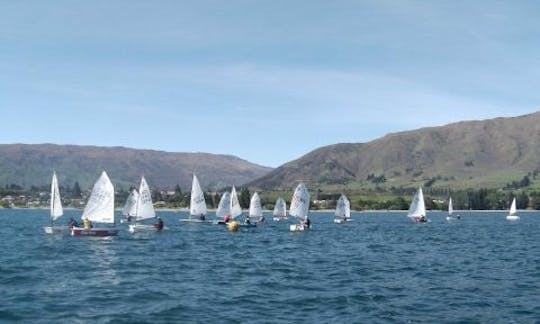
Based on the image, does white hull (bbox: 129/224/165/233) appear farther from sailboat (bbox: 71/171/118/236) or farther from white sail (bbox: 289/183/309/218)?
white sail (bbox: 289/183/309/218)

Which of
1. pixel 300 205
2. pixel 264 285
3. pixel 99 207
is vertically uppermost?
pixel 300 205

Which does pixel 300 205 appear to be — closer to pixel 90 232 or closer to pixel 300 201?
pixel 300 201

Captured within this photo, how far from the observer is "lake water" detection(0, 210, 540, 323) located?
1444 inches

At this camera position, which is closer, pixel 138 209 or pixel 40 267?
pixel 40 267

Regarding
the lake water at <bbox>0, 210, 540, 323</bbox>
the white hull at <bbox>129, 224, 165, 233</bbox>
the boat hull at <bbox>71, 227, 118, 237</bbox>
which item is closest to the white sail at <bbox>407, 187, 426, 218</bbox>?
the white hull at <bbox>129, 224, 165, 233</bbox>

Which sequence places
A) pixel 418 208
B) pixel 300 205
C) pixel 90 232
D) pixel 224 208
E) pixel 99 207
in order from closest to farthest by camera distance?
pixel 99 207
pixel 90 232
pixel 300 205
pixel 224 208
pixel 418 208

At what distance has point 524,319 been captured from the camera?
36.2 meters

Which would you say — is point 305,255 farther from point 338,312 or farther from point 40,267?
point 338,312

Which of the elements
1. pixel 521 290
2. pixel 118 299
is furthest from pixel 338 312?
pixel 521 290

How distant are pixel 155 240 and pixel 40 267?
36835mm

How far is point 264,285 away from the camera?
47.9 m

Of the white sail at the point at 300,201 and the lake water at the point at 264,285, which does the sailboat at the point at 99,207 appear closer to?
the lake water at the point at 264,285

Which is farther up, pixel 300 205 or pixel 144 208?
pixel 300 205

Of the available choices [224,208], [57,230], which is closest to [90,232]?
[57,230]
